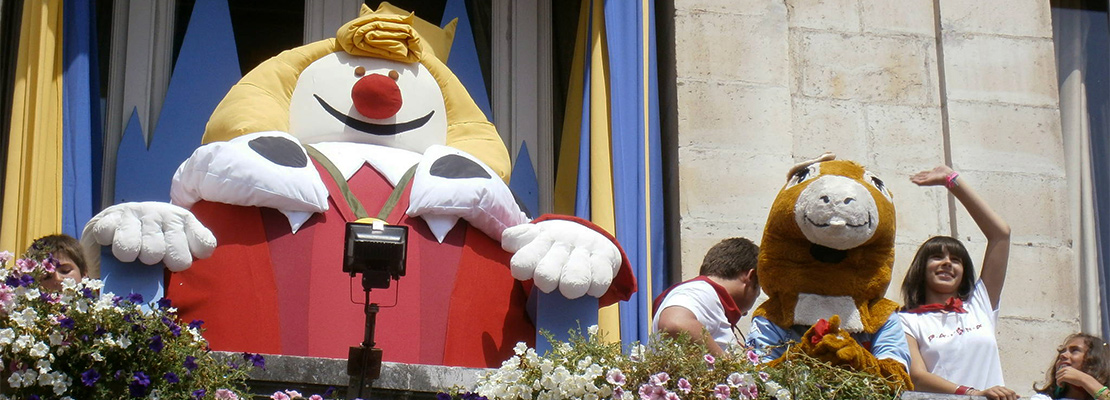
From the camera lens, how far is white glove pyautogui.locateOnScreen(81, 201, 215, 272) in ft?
17.8

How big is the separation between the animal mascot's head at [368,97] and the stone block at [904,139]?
1977mm

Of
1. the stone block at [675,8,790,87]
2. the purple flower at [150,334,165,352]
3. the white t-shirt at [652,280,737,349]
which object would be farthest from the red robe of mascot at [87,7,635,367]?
the stone block at [675,8,790,87]

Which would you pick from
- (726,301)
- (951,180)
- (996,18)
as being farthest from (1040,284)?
(726,301)

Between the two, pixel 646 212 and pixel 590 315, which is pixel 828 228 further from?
pixel 646 212

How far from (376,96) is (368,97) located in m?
0.03

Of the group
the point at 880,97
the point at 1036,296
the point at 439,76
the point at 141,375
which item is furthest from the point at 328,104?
the point at 1036,296

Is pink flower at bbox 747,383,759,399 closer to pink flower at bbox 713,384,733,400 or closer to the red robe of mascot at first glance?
pink flower at bbox 713,384,733,400

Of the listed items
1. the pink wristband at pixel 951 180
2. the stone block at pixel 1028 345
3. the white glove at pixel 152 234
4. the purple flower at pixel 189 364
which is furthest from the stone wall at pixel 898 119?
the purple flower at pixel 189 364

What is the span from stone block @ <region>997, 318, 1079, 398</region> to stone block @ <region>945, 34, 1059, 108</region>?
1.09 meters

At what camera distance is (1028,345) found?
739 centimetres

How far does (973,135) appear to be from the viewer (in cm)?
770

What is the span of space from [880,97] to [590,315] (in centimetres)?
253

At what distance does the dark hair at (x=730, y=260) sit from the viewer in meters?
5.90

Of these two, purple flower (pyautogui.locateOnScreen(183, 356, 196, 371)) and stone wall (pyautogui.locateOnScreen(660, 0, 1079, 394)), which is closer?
purple flower (pyautogui.locateOnScreen(183, 356, 196, 371))
